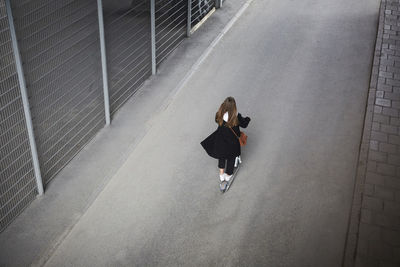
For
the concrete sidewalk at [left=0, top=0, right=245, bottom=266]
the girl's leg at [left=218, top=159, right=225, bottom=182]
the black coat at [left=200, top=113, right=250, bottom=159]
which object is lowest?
the concrete sidewalk at [left=0, top=0, right=245, bottom=266]

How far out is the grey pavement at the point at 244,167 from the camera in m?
7.44

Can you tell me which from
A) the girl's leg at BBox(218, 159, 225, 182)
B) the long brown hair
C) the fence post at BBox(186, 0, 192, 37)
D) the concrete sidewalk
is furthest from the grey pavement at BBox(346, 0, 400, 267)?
the fence post at BBox(186, 0, 192, 37)

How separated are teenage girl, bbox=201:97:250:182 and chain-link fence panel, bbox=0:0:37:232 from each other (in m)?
2.72

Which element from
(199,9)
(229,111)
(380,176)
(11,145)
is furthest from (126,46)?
(380,176)

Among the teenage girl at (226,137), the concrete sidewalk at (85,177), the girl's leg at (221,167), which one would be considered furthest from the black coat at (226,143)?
the concrete sidewalk at (85,177)

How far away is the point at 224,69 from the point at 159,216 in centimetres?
475

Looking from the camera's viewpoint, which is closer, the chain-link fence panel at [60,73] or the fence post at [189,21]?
the chain-link fence panel at [60,73]

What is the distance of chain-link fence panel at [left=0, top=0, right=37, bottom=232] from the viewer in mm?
6695

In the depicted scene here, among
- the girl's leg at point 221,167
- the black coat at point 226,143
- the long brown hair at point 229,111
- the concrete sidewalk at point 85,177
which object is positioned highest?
the long brown hair at point 229,111

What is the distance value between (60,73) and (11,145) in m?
1.39

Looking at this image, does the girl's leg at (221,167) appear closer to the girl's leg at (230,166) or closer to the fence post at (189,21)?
the girl's leg at (230,166)

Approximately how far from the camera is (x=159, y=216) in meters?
7.95

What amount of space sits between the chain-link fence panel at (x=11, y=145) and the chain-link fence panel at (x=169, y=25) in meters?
4.67

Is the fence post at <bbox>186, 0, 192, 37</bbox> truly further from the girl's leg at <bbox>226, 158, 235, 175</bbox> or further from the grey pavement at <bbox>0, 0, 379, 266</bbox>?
the girl's leg at <bbox>226, 158, 235, 175</bbox>
